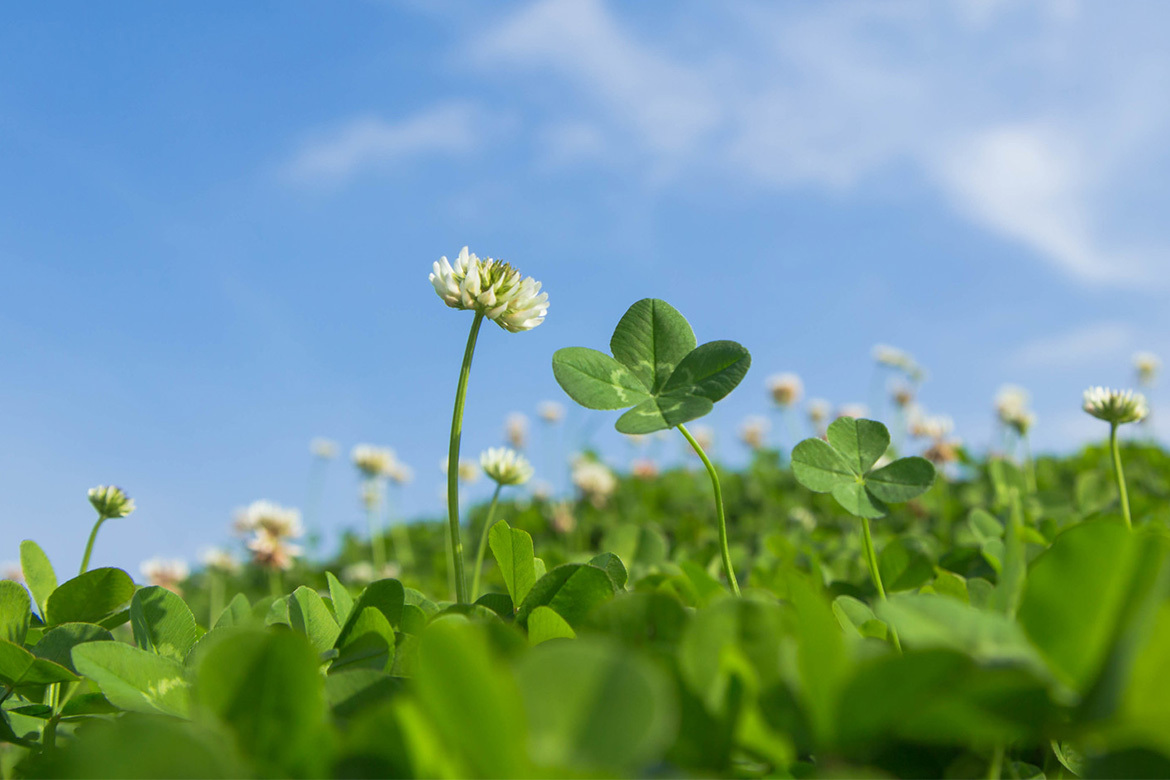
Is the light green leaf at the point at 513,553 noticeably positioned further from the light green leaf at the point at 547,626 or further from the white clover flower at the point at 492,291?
the white clover flower at the point at 492,291

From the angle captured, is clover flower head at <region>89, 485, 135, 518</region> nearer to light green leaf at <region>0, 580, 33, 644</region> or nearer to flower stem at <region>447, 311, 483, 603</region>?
light green leaf at <region>0, 580, 33, 644</region>

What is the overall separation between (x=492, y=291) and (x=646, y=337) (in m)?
0.24

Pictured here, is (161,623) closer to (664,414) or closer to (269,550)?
(664,414)

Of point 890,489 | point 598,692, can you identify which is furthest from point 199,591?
point 598,692

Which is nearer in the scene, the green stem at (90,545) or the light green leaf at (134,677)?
the light green leaf at (134,677)

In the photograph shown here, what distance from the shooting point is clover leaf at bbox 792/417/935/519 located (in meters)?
1.02

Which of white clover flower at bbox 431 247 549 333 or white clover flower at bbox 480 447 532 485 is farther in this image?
white clover flower at bbox 480 447 532 485

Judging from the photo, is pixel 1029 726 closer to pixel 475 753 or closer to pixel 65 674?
pixel 475 753

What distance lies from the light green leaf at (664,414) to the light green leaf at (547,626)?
0.86ft

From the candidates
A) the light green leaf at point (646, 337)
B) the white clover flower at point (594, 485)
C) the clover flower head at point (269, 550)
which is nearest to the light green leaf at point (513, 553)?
the light green leaf at point (646, 337)

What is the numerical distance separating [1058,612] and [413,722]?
43cm

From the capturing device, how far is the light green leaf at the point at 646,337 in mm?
1060

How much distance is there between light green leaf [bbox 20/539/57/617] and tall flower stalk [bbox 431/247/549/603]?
65 cm

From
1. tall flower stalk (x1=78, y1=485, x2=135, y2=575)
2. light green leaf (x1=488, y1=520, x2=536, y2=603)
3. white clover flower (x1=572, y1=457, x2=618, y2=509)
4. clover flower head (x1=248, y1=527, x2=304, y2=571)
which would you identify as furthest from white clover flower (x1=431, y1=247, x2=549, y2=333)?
white clover flower (x1=572, y1=457, x2=618, y2=509)
